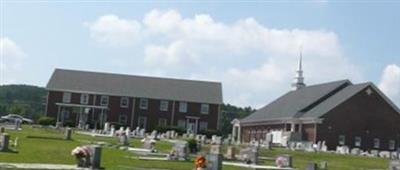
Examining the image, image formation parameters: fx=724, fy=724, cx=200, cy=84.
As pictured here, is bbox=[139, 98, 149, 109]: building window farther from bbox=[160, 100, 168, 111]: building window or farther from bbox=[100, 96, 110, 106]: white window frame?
bbox=[100, 96, 110, 106]: white window frame

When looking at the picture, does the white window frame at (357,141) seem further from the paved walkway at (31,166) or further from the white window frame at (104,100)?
the paved walkway at (31,166)

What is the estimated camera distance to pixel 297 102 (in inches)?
3563

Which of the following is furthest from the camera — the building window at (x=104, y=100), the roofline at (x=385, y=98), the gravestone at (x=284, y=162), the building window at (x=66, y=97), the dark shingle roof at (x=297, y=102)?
the building window at (x=104, y=100)

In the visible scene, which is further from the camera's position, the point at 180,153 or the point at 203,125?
the point at 203,125

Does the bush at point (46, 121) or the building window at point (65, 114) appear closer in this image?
the bush at point (46, 121)

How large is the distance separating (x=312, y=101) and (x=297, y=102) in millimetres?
6079

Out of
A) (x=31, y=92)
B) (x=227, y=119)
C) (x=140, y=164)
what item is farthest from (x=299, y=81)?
(x=31, y=92)

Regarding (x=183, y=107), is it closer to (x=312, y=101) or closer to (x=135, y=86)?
(x=135, y=86)

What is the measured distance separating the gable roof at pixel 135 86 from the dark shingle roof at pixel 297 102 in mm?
7225

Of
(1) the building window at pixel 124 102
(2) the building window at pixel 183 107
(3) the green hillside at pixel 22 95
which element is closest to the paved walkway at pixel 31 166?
(1) the building window at pixel 124 102

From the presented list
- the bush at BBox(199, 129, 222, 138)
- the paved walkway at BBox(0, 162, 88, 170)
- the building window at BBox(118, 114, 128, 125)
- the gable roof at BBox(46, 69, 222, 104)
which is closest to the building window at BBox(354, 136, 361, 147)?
the bush at BBox(199, 129, 222, 138)

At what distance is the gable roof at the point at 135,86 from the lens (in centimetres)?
9525

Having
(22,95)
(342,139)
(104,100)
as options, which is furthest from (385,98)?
(22,95)

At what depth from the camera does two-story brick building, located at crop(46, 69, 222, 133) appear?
92750 millimetres
